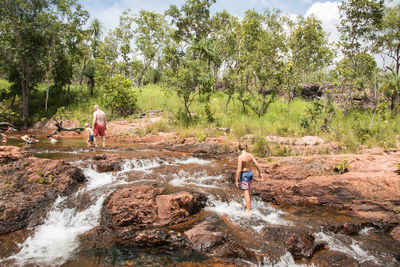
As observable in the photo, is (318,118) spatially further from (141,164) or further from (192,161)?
(141,164)

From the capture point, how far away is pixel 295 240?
4398 mm

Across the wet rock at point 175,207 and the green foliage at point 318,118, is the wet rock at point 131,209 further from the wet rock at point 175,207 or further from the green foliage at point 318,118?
the green foliage at point 318,118

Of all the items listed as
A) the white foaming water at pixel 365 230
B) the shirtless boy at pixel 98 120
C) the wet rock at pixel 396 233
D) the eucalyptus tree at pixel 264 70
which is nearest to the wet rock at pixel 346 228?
the white foaming water at pixel 365 230

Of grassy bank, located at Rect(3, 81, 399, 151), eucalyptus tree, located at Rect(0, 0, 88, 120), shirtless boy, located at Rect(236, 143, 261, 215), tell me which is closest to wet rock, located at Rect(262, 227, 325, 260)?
shirtless boy, located at Rect(236, 143, 261, 215)

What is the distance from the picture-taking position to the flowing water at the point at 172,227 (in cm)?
396

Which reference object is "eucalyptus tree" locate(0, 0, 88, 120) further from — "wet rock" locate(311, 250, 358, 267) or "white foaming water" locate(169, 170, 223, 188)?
"wet rock" locate(311, 250, 358, 267)

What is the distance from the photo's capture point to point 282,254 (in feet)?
13.6

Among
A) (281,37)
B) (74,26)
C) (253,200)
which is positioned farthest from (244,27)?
A: (253,200)

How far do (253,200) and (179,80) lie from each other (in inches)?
467

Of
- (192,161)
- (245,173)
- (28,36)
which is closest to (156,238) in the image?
(245,173)

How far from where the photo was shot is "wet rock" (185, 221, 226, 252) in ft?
13.9

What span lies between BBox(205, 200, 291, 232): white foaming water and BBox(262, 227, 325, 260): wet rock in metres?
0.34

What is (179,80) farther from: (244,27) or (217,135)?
(244,27)

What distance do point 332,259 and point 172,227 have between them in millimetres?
2856
